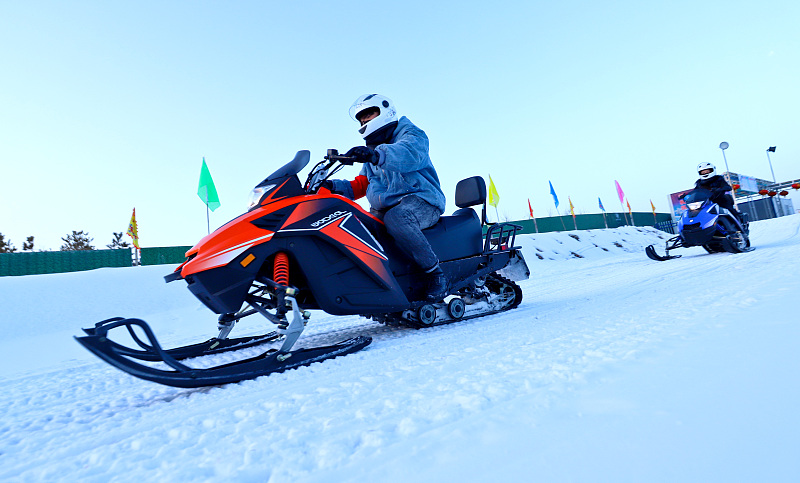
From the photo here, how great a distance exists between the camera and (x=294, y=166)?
250 centimetres

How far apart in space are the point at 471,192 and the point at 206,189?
10.4 meters

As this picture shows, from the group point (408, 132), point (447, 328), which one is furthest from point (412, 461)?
point (408, 132)

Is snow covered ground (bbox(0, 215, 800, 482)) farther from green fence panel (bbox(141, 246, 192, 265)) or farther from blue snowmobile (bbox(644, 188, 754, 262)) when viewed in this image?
green fence panel (bbox(141, 246, 192, 265))

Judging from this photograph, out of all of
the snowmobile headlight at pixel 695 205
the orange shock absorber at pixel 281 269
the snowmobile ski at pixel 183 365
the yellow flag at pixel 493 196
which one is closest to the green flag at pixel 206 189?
the orange shock absorber at pixel 281 269

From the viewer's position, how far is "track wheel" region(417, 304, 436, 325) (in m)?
3.05

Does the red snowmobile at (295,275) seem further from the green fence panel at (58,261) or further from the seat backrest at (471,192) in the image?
the green fence panel at (58,261)

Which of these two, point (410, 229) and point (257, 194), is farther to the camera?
point (410, 229)

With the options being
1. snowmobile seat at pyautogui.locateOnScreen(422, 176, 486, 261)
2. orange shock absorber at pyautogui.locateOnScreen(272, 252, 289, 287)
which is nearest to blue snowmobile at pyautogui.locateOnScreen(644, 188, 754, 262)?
snowmobile seat at pyautogui.locateOnScreen(422, 176, 486, 261)

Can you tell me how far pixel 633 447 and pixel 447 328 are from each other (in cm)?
223

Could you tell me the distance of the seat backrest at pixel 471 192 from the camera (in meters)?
3.50

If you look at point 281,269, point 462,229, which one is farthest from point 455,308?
point 281,269

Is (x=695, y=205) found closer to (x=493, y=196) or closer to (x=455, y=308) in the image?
(x=455, y=308)

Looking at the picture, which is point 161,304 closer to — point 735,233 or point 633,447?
point 633,447

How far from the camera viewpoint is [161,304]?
19.0 feet
